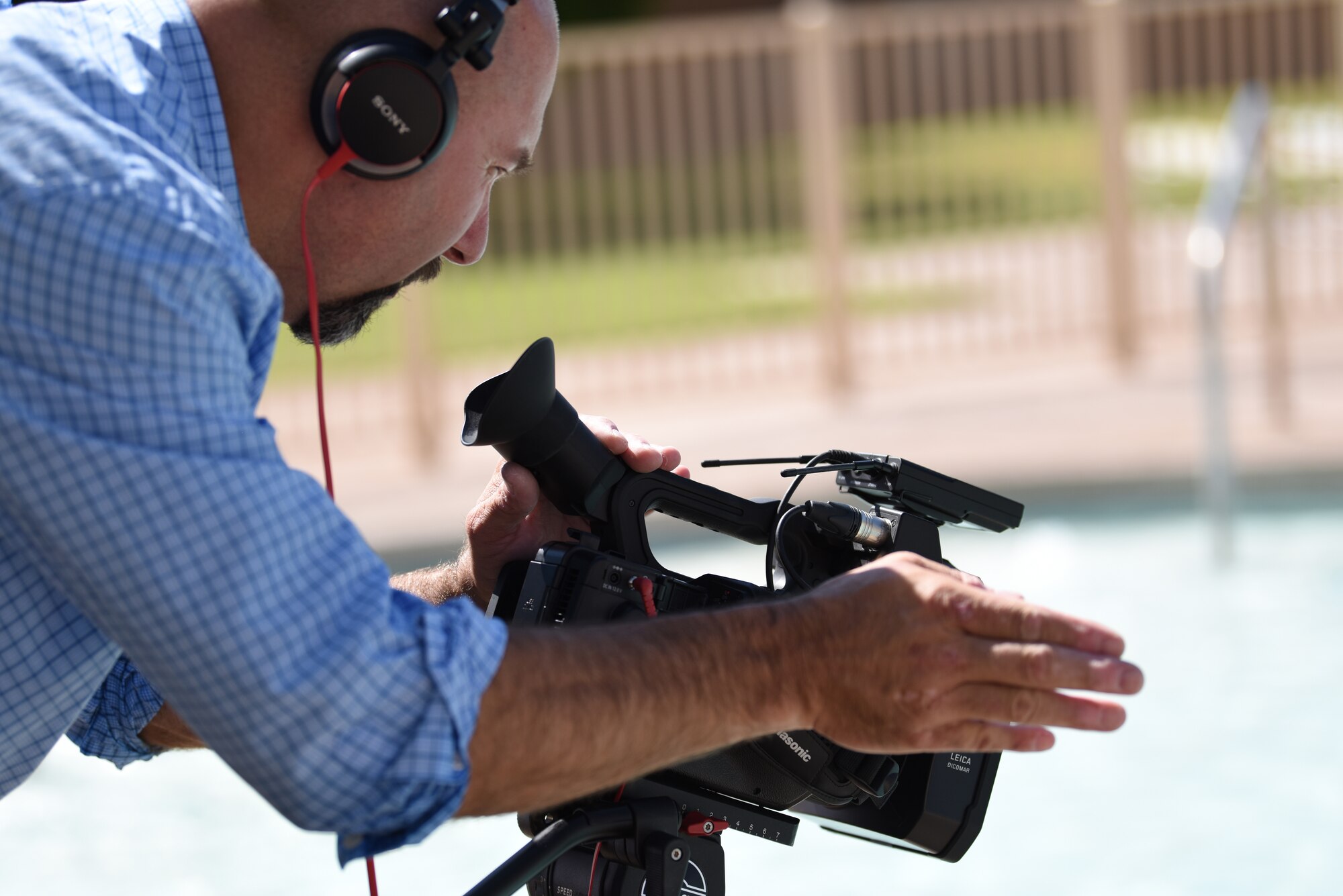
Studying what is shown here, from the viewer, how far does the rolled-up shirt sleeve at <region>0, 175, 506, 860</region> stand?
104 centimetres

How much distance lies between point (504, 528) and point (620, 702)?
0.58 metres

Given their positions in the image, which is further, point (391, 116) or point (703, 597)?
point (703, 597)

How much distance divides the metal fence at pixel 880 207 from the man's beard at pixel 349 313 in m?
5.95

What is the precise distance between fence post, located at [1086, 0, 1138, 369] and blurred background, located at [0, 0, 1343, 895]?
0.02m

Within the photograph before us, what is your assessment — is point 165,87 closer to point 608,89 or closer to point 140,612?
point 140,612

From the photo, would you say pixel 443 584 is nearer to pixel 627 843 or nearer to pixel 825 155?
pixel 627 843

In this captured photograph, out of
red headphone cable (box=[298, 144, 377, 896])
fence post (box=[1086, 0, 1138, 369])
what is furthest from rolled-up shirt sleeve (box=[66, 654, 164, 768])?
fence post (box=[1086, 0, 1138, 369])

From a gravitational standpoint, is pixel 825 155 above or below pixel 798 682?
above

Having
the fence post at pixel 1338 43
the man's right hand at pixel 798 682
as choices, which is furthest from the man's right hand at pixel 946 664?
the fence post at pixel 1338 43

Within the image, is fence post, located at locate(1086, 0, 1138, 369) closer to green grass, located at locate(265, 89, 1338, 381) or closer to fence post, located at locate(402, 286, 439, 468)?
green grass, located at locate(265, 89, 1338, 381)

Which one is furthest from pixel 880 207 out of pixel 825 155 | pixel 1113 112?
pixel 1113 112

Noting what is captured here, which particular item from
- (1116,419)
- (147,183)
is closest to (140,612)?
(147,183)

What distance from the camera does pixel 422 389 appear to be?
7.57 metres

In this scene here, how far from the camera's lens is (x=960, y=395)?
786 cm
